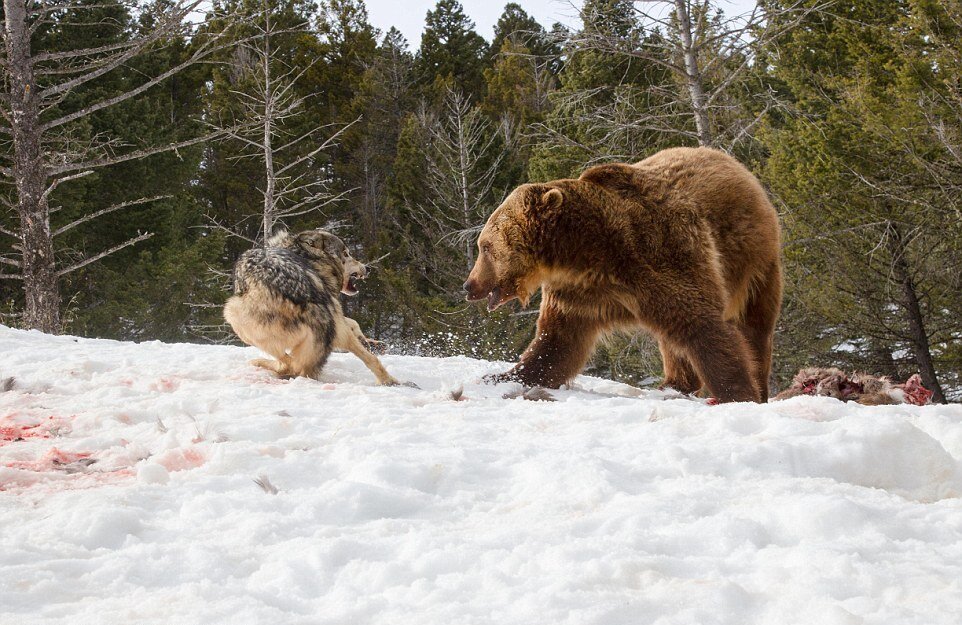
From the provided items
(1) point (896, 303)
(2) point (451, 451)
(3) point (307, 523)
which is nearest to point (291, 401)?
(2) point (451, 451)

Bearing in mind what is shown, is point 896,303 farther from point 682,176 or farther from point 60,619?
point 60,619

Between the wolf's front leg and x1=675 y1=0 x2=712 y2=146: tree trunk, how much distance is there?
7.67m

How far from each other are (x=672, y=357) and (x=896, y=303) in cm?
931

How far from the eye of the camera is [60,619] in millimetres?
1742

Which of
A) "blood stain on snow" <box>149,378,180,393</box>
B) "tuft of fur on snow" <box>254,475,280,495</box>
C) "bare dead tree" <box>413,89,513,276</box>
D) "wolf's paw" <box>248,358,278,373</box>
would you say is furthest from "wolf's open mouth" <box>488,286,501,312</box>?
"bare dead tree" <box>413,89,513,276</box>

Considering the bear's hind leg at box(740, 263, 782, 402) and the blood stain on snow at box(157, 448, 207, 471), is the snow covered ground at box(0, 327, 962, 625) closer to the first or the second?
the blood stain on snow at box(157, 448, 207, 471)

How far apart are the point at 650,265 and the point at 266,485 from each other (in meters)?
3.06

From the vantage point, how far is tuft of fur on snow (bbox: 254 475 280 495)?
8.62 ft

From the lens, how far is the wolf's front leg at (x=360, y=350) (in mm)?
5328

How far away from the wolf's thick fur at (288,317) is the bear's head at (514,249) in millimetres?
960

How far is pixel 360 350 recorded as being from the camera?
17.8ft

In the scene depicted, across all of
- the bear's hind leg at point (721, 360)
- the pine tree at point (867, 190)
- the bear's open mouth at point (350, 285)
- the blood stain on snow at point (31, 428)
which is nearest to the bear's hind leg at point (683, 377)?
the bear's hind leg at point (721, 360)

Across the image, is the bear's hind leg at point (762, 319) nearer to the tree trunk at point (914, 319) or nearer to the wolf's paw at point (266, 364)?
the wolf's paw at point (266, 364)

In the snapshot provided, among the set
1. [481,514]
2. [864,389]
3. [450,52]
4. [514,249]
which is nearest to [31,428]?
[481,514]
